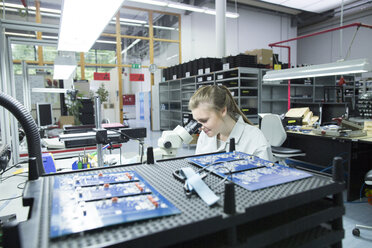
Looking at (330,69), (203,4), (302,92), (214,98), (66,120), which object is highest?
(203,4)

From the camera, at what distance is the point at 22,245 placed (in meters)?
0.29

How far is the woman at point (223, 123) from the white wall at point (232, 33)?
7.20m

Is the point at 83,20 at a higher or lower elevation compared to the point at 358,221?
higher

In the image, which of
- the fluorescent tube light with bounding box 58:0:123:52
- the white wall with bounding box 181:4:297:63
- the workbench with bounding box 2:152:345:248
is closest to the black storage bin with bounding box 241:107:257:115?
the white wall with bounding box 181:4:297:63

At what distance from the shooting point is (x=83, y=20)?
119cm

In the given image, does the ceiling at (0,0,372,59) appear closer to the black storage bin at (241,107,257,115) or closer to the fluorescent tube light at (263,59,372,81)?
the black storage bin at (241,107,257,115)

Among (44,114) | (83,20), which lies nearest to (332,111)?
(83,20)

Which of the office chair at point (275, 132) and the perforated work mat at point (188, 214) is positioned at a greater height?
the perforated work mat at point (188, 214)

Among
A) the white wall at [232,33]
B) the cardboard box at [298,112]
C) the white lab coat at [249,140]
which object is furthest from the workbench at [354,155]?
the white wall at [232,33]

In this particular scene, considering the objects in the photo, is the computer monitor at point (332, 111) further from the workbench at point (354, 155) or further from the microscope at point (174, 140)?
the microscope at point (174, 140)

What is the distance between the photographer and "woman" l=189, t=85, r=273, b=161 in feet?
3.99

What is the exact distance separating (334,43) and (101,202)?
10048 millimetres

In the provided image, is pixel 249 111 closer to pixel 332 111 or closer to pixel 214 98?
pixel 332 111

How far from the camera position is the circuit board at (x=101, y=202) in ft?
1.10
